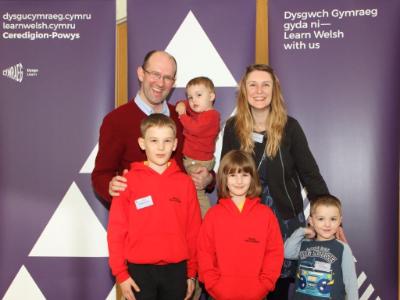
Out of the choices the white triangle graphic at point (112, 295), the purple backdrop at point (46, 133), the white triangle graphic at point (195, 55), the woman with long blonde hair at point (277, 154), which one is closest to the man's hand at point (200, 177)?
the woman with long blonde hair at point (277, 154)

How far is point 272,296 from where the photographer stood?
8.30 ft

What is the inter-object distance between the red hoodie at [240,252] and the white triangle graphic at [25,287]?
1.63 metres

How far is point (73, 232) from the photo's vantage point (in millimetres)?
3301

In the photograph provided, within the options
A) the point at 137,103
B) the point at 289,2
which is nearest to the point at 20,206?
the point at 137,103

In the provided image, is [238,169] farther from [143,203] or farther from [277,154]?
[143,203]

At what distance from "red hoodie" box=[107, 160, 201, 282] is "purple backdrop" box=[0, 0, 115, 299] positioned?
43.6 inches

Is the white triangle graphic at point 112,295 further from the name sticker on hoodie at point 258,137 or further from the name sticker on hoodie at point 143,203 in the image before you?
the name sticker on hoodie at point 258,137

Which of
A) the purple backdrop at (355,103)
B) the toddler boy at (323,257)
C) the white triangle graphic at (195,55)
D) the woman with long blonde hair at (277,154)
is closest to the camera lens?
the toddler boy at (323,257)

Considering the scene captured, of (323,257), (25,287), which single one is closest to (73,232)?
(25,287)

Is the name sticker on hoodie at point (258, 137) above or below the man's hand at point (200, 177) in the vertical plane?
above

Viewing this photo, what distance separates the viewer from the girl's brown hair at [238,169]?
7.66ft

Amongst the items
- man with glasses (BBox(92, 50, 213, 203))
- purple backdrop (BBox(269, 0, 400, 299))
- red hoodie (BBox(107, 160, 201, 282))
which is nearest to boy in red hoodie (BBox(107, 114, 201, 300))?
red hoodie (BBox(107, 160, 201, 282))

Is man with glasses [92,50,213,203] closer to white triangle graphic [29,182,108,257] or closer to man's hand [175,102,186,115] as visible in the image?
man's hand [175,102,186,115]

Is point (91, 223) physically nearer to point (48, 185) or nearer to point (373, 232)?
point (48, 185)
